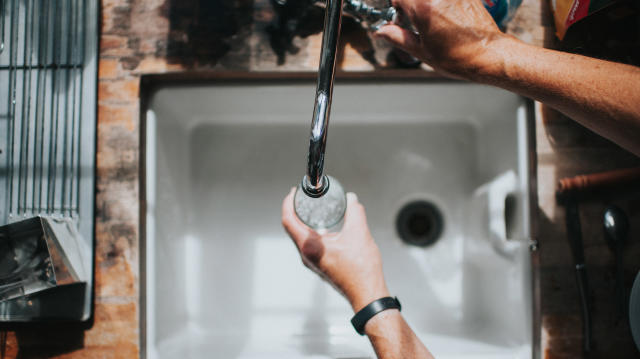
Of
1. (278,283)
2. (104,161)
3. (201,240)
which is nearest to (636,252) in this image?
(278,283)

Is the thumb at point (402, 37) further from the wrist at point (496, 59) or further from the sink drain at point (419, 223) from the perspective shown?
the sink drain at point (419, 223)

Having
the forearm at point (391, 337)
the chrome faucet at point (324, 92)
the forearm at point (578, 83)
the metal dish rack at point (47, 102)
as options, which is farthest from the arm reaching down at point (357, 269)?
the metal dish rack at point (47, 102)

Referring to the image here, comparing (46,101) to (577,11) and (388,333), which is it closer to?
(388,333)

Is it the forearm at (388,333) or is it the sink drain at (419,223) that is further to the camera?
the sink drain at (419,223)

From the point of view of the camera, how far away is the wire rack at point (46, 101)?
0.57 meters

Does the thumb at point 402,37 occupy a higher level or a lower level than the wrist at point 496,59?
higher

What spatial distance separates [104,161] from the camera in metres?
0.59

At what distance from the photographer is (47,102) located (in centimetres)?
58

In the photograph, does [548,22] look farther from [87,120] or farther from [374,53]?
[87,120]

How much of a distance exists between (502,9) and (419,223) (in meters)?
0.44

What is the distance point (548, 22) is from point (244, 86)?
539mm

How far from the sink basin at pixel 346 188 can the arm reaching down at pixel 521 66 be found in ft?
0.64

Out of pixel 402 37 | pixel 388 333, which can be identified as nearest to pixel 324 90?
pixel 402 37

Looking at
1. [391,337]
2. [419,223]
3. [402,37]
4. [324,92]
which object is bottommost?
[391,337]
